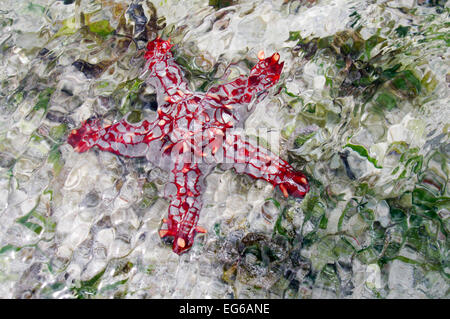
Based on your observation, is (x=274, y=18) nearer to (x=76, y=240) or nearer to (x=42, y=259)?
(x=76, y=240)

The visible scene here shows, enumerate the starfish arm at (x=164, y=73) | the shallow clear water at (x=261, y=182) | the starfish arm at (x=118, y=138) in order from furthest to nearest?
the starfish arm at (x=164, y=73)
the starfish arm at (x=118, y=138)
the shallow clear water at (x=261, y=182)

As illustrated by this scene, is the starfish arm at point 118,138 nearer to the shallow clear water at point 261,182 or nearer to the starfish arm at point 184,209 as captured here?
the shallow clear water at point 261,182

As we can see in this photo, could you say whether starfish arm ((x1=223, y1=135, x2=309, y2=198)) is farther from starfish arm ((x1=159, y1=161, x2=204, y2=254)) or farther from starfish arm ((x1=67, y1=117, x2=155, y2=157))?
starfish arm ((x1=67, y1=117, x2=155, y2=157))

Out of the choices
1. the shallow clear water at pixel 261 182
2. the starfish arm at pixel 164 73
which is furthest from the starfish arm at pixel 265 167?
the starfish arm at pixel 164 73

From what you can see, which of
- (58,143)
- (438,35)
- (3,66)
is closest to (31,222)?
(58,143)

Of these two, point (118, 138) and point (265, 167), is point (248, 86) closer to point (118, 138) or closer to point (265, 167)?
point (265, 167)

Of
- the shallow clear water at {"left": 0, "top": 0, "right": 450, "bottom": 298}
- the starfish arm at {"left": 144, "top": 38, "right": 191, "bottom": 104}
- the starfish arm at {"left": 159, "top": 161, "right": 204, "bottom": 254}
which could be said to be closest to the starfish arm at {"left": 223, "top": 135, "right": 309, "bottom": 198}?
the shallow clear water at {"left": 0, "top": 0, "right": 450, "bottom": 298}
